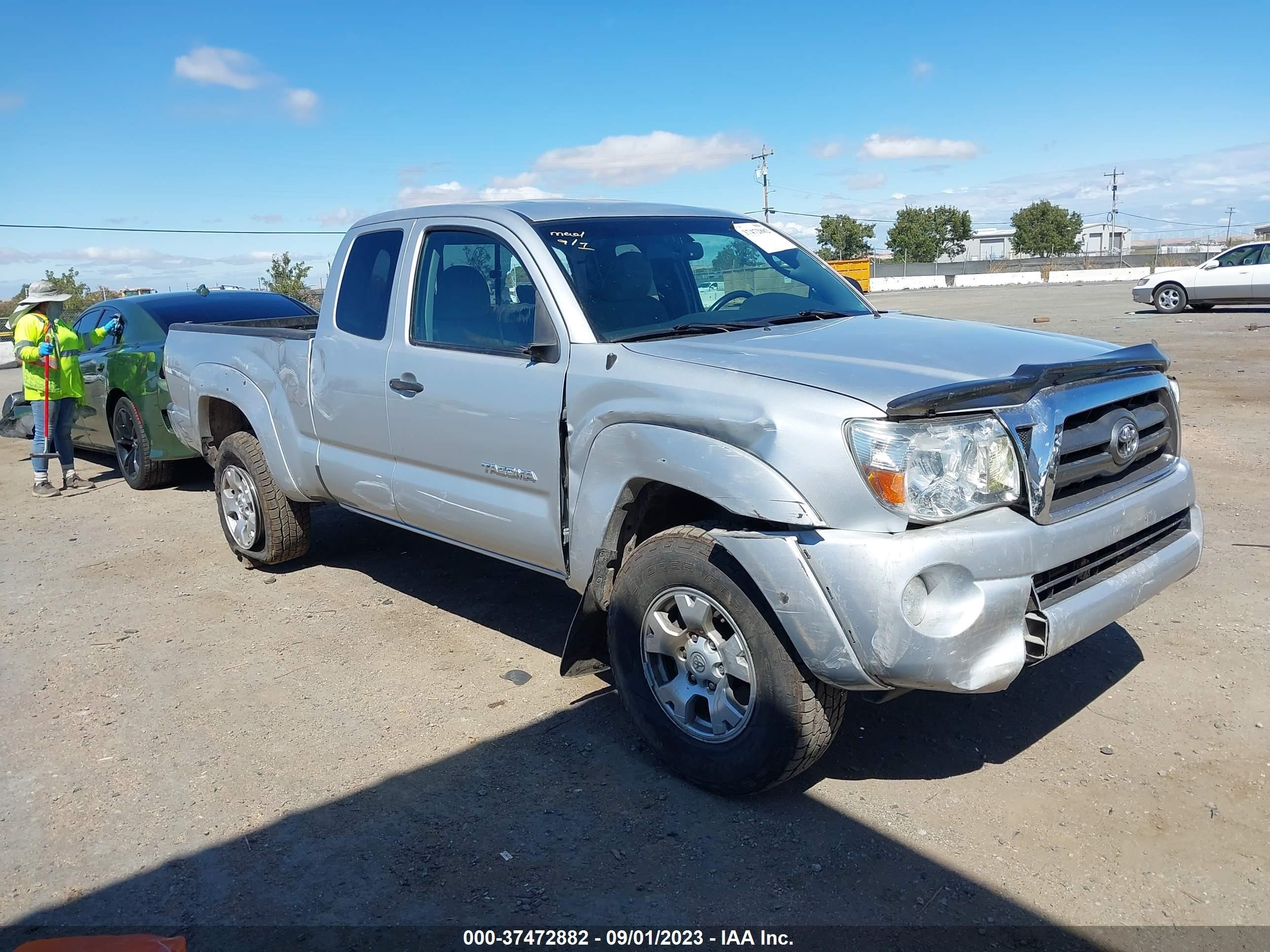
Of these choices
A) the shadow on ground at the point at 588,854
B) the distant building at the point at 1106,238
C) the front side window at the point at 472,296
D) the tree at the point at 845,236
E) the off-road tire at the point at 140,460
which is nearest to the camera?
the shadow on ground at the point at 588,854

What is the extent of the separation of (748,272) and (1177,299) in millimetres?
20660

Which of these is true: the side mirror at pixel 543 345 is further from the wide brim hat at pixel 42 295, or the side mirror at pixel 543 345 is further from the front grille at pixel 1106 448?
the wide brim hat at pixel 42 295

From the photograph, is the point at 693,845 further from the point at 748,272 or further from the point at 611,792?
the point at 748,272

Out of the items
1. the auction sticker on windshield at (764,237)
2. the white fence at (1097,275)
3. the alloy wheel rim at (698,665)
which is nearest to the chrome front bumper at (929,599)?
the alloy wheel rim at (698,665)

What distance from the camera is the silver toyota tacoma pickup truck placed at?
2.99 meters

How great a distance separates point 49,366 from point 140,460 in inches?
45.2

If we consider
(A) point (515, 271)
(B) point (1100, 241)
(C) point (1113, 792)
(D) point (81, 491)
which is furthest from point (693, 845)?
(B) point (1100, 241)

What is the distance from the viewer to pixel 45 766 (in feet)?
13.1

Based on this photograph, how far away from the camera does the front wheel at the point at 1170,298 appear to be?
21750 mm

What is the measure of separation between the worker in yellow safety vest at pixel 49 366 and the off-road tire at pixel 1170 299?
20622 millimetres

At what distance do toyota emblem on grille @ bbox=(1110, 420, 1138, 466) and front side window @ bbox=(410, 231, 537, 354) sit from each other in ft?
7.15

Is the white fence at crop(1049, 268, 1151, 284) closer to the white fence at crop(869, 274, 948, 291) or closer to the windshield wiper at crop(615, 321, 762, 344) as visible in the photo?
the white fence at crop(869, 274, 948, 291)

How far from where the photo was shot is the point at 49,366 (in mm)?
8992

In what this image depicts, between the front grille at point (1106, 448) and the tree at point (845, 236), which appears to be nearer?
the front grille at point (1106, 448)
